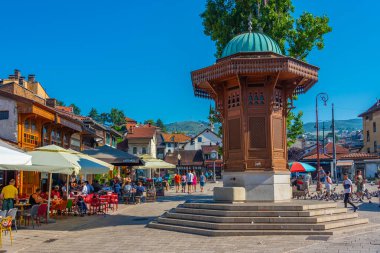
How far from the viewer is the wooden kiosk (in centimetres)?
1301

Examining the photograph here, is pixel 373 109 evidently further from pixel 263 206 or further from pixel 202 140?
pixel 263 206

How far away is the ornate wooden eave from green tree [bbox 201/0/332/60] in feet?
Result: 28.7

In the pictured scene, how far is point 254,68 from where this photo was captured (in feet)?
42.5

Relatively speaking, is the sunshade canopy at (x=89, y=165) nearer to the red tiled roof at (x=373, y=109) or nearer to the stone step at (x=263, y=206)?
the stone step at (x=263, y=206)

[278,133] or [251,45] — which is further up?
[251,45]

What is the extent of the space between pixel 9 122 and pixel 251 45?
47.1 feet

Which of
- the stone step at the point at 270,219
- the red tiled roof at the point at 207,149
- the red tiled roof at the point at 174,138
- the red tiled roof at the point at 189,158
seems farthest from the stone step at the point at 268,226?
the red tiled roof at the point at 174,138

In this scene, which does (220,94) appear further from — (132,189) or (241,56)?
(132,189)

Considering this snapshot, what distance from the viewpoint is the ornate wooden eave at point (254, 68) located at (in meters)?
12.9

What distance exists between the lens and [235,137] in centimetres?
1384

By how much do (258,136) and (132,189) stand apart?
11.9m

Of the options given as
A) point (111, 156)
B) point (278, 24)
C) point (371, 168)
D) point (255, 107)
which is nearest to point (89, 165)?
point (111, 156)

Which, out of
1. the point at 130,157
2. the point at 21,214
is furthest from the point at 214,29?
the point at 21,214

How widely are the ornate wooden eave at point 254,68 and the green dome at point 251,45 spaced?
25 cm
